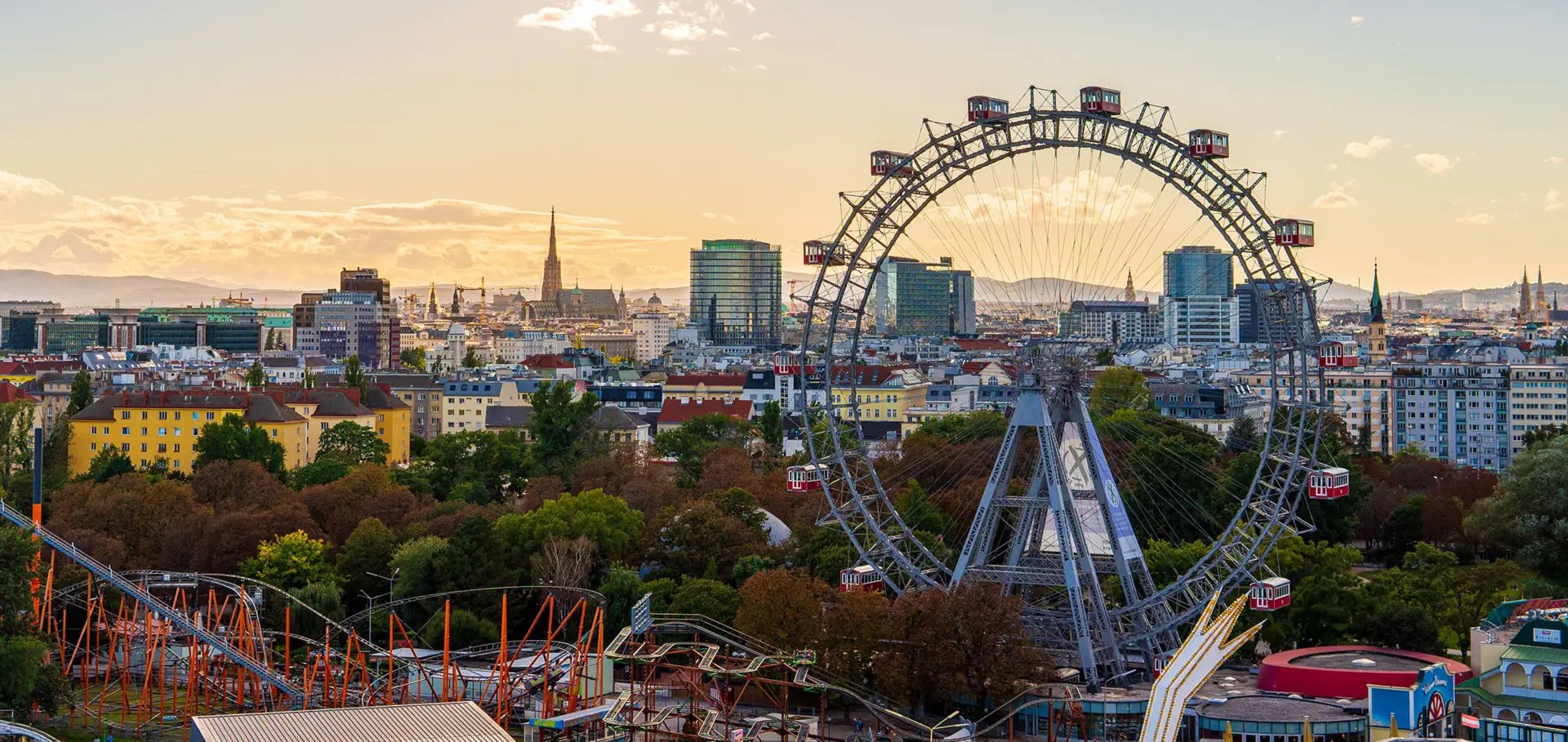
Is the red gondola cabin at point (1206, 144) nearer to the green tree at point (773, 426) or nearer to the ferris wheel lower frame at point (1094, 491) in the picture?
the ferris wheel lower frame at point (1094, 491)

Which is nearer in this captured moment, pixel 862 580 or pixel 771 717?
pixel 771 717

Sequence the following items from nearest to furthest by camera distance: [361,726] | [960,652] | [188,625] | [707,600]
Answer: [361,726], [960,652], [188,625], [707,600]

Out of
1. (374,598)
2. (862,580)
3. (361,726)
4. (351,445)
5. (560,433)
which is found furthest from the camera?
(351,445)

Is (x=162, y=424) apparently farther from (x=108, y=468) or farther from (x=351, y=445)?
(x=108, y=468)

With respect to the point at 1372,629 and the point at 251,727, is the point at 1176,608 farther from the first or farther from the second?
the point at 251,727

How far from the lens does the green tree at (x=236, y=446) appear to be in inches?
3895

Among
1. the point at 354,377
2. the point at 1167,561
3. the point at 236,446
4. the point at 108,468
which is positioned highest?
the point at 354,377

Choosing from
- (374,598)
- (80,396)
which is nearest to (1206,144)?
(374,598)

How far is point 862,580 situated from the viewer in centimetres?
5703

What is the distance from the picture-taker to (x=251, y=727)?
137ft

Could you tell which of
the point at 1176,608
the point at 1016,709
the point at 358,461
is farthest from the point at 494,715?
the point at 358,461

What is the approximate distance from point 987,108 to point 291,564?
3091cm

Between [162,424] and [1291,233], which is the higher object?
[1291,233]

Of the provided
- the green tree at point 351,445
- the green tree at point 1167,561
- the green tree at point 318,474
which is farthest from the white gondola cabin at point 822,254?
the green tree at point 351,445
